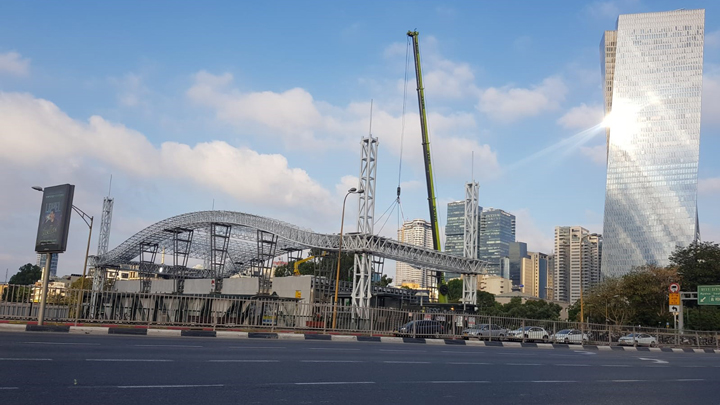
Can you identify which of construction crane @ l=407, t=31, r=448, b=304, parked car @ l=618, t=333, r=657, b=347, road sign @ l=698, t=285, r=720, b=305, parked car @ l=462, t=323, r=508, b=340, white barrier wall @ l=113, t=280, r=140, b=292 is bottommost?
parked car @ l=618, t=333, r=657, b=347

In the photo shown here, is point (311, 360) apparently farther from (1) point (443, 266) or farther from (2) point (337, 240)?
(1) point (443, 266)

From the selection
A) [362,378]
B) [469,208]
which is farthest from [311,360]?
[469,208]

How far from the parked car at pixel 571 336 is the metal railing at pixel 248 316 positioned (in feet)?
0.19

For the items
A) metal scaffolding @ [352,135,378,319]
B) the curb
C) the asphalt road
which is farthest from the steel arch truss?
the asphalt road

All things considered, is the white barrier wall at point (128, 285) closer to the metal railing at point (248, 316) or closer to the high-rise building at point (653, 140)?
the metal railing at point (248, 316)

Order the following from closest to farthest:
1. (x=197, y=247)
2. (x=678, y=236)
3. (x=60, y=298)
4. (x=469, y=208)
A: (x=60, y=298) < (x=469, y=208) < (x=197, y=247) < (x=678, y=236)

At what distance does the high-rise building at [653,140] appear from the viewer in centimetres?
14900

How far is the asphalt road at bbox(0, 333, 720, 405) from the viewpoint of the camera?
693 cm

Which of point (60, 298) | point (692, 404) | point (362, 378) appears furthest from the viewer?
point (60, 298)

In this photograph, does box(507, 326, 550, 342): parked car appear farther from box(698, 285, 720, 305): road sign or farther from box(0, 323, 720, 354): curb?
box(698, 285, 720, 305): road sign

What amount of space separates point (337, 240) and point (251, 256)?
3745 cm

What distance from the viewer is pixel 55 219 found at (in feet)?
66.0

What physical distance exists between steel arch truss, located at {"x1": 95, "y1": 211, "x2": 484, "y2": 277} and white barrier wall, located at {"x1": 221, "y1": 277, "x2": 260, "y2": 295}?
11.8ft

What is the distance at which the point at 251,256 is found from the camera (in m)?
85.2
